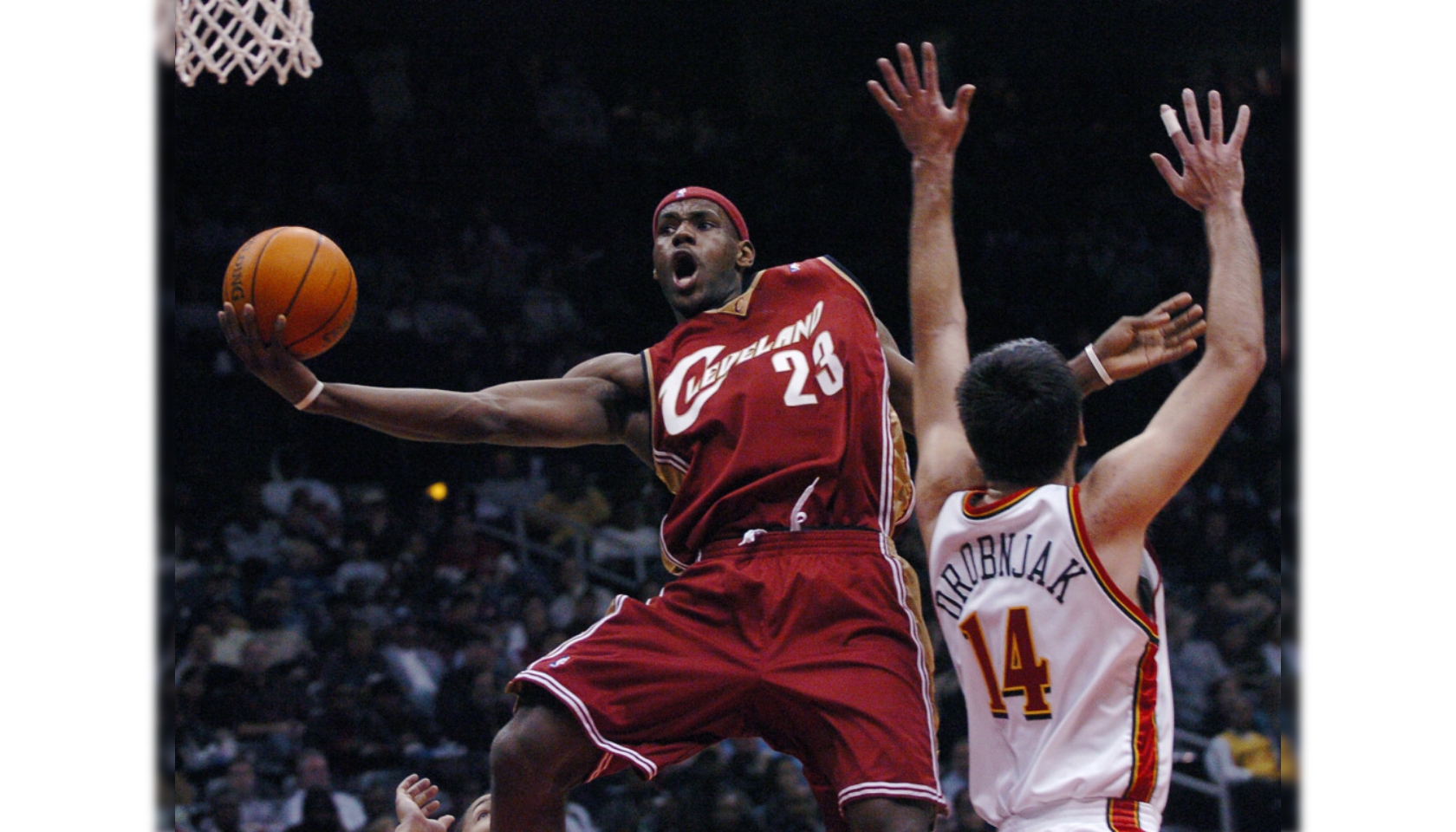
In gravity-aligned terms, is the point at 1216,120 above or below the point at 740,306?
above

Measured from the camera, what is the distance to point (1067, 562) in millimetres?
2557

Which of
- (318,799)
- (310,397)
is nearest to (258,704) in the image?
(318,799)

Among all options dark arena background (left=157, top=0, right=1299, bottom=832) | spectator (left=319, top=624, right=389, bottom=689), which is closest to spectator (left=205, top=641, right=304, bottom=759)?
dark arena background (left=157, top=0, right=1299, bottom=832)

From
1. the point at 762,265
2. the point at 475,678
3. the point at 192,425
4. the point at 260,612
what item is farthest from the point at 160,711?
the point at 762,265

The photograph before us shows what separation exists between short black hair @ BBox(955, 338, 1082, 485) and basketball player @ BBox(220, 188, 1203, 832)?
2.56ft

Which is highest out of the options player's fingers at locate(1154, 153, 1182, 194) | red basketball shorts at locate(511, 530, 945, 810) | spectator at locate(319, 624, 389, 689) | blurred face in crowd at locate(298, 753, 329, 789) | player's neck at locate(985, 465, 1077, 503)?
player's fingers at locate(1154, 153, 1182, 194)

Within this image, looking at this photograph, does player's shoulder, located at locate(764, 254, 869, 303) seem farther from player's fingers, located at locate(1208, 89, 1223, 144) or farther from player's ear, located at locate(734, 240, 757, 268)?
player's fingers, located at locate(1208, 89, 1223, 144)

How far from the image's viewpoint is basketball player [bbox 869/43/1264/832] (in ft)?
8.35

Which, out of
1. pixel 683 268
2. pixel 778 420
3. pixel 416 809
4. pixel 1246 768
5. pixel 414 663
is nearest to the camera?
pixel 778 420

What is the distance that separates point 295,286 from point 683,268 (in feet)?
3.68

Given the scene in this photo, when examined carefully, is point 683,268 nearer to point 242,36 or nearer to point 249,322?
point 249,322

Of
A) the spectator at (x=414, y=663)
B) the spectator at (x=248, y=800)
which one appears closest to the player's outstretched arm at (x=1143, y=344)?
the spectator at (x=248, y=800)

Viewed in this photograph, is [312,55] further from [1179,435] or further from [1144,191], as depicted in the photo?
[1144,191]

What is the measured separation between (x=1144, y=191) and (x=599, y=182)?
14.2 feet
